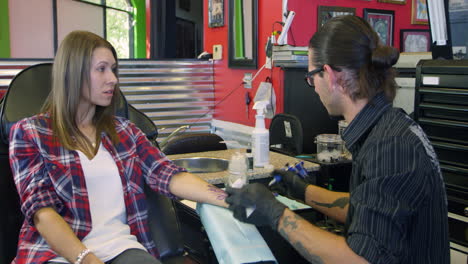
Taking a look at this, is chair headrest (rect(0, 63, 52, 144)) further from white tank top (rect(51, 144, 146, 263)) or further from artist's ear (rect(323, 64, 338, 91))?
artist's ear (rect(323, 64, 338, 91))

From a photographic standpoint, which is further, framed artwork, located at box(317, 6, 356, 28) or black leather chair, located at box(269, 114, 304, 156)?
framed artwork, located at box(317, 6, 356, 28)

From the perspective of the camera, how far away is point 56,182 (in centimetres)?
145

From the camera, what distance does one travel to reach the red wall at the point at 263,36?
3.10m

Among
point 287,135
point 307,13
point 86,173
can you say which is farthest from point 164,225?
point 307,13

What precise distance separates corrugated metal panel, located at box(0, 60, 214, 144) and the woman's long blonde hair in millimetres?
2100

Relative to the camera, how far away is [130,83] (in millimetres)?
3678

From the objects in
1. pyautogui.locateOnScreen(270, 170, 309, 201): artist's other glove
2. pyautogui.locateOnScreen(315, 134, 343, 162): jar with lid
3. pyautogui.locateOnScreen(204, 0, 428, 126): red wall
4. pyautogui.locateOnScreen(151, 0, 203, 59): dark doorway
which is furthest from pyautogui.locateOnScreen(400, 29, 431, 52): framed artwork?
pyautogui.locateOnScreen(151, 0, 203, 59): dark doorway

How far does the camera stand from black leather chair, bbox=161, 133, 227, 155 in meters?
2.49

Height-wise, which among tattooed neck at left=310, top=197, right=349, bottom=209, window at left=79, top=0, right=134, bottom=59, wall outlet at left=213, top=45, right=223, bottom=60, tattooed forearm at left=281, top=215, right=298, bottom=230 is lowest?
tattooed neck at left=310, top=197, right=349, bottom=209

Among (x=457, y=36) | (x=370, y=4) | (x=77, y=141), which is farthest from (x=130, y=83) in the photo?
(x=457, y=36)

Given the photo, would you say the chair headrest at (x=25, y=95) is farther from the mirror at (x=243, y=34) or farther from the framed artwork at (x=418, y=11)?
the framed artwork at (x=418, y=11)

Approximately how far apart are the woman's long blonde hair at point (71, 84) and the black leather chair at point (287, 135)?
1.13 meters

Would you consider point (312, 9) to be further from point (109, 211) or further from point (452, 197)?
point (109, 211)

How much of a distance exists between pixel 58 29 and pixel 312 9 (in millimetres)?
3809
